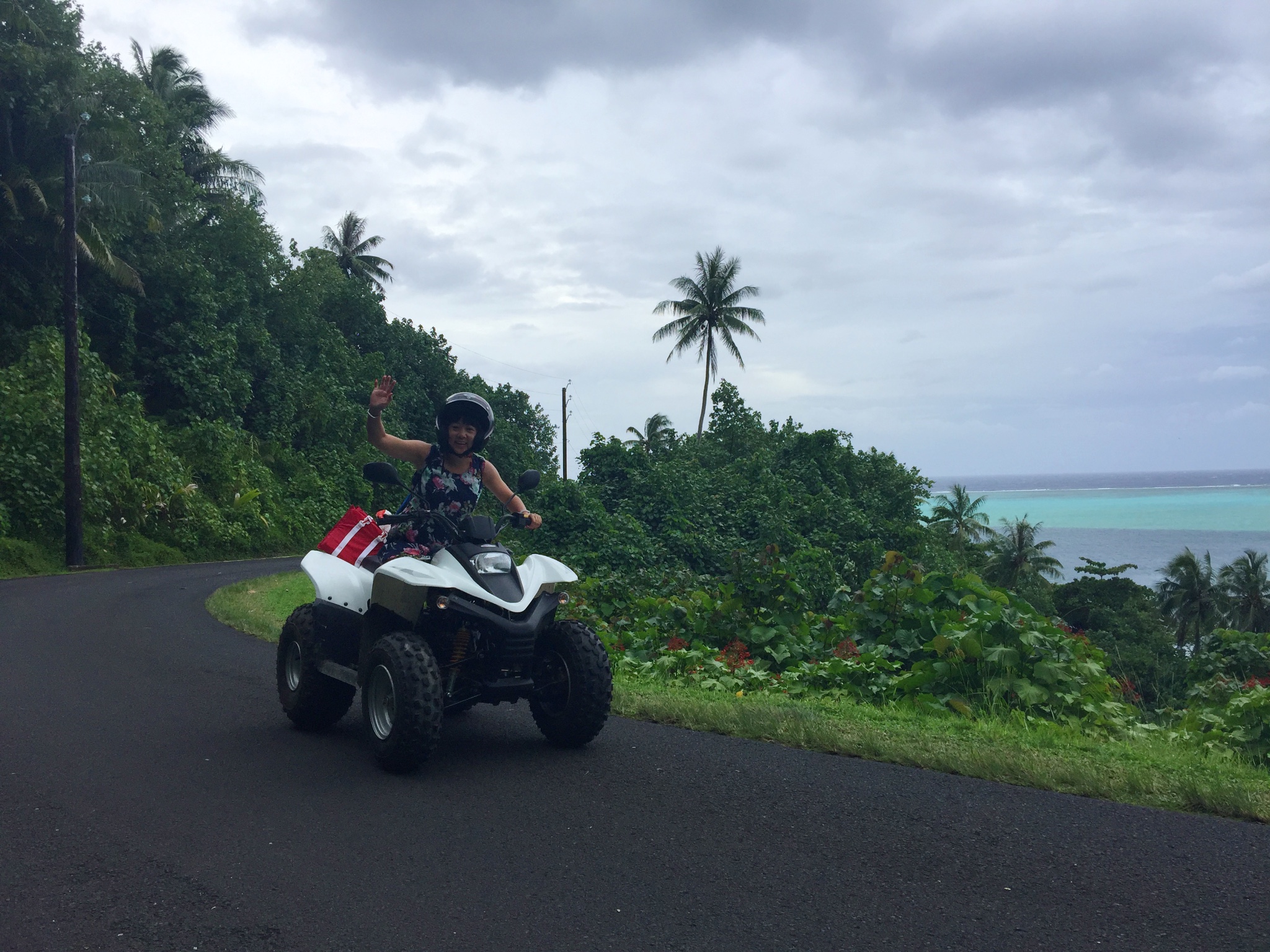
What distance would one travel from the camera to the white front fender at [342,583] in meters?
5.78

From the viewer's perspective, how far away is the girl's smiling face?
592 centimetres

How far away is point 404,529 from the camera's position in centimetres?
595

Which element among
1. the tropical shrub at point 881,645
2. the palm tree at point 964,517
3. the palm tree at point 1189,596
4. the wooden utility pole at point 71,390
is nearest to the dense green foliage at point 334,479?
the tropical shrub at point 881,645

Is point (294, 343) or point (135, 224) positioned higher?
point (135, 224)

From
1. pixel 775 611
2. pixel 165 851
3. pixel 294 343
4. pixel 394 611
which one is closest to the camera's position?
pixel 165 851

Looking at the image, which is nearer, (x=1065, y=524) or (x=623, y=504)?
(x=623, y=504)

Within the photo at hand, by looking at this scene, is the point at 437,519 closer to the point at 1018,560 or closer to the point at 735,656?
the point at 735,656

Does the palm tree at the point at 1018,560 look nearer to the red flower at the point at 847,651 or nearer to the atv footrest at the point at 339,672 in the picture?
the red flower at the point at 847,651

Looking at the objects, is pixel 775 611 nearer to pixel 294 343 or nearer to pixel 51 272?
pixel 51 272

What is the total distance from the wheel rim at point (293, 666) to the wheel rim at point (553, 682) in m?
1.61

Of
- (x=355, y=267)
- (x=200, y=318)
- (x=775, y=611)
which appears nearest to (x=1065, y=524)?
(x=355, y=267)

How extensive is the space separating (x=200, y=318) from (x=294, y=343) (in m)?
8.29

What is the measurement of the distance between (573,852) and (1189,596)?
2424 inches

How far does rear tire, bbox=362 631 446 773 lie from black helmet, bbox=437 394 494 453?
127 cm
